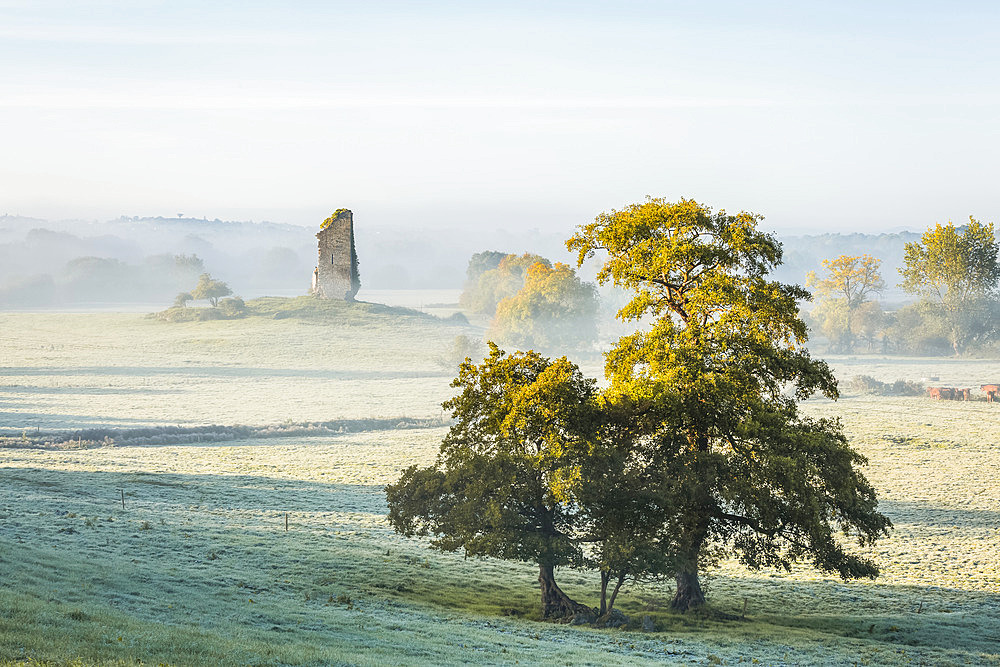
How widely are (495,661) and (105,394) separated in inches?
2611

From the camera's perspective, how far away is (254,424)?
61562mm

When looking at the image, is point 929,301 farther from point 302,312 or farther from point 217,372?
point 217,372

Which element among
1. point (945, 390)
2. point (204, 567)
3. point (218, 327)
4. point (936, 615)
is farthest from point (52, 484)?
point (218, 327)

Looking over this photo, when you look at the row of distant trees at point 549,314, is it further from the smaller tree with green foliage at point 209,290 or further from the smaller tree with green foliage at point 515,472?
the smaller tree with green foliage at point 515,472

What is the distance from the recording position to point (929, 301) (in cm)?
11706

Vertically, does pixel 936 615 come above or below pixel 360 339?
below

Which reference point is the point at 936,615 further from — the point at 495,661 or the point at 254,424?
the point at 254,424

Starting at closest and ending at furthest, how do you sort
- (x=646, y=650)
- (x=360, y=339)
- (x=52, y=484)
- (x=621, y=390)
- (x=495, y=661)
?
1. (x=495, y=661)
2. (x=646, y=650)
3. (x=621, y=390)
4. (x=52, y=484)
5. (x=360, y=339)

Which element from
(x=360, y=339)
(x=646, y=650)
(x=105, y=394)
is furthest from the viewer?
(x=360, y=339)

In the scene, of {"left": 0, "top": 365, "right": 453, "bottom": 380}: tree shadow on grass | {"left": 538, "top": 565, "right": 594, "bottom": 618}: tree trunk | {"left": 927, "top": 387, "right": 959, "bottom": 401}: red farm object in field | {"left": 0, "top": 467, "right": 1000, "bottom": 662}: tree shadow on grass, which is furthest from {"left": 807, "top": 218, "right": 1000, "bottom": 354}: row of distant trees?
{"left": 538, "top": 565, "right": 594, "bottom": 618}: tree trunk

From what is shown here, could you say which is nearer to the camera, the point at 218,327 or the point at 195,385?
the point at 195,385

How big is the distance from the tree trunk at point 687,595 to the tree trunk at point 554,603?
2.79 metres

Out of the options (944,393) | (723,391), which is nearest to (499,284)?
(944,393)

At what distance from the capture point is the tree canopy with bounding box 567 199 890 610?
20938mm
